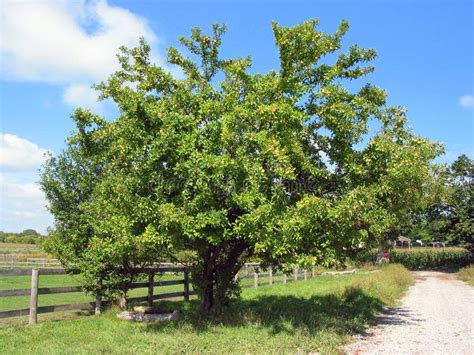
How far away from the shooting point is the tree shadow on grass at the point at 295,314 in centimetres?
1114

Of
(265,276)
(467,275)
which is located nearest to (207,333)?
(265,276)

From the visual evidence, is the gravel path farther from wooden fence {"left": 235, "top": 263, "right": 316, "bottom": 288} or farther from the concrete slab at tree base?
wooden fence {"left": 235, "top": 263, "right": 316, "bottom": 288}

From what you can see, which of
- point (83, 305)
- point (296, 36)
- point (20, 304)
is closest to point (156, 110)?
point (296, 36)

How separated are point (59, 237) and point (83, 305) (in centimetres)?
215

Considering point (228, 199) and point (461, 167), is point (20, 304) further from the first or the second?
point (461, 167)

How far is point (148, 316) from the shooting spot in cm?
1268

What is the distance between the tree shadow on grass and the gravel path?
562mm

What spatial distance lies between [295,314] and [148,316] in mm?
3987

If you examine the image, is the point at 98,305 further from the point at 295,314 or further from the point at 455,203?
the point at 455,203

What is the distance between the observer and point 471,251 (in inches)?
1713

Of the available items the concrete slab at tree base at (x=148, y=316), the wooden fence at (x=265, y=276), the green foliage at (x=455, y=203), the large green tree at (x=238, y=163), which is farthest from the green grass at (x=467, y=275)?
the concrete slab at tree base at (x=148, y=316)

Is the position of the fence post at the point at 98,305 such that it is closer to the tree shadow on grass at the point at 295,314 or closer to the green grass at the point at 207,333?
the green grass at the point at 207,333

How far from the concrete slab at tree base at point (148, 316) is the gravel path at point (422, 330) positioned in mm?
4745

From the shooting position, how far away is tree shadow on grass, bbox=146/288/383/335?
11141 mm
